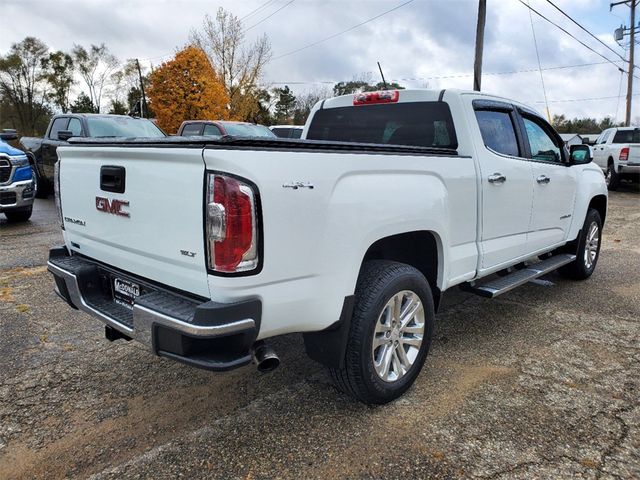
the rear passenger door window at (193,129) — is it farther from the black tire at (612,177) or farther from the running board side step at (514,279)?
the black tire at (612,177)

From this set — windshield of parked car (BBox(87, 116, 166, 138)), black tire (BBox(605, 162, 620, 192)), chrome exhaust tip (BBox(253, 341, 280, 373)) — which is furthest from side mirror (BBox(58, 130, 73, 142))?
black tire (BBox(605, 162, 620, 192))

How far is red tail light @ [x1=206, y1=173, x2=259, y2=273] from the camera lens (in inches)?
82.1

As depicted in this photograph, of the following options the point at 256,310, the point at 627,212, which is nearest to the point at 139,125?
the point at 256,310

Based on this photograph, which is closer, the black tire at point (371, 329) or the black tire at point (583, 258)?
the black tire at point (371, 329)

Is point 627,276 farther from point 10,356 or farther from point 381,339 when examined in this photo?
point 10,356

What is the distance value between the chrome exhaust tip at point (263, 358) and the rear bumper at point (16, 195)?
791cm

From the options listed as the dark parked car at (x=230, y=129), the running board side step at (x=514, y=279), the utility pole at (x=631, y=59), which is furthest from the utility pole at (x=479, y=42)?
the utility pole at (x=631, y=59)

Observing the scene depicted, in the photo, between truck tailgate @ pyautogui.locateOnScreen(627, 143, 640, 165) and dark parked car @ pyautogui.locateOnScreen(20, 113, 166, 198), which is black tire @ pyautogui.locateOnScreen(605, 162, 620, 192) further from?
dark parked car @ pyautogui.locateOnScreen(20, 113, 166, 198)

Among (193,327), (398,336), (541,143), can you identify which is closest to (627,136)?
(541,143)

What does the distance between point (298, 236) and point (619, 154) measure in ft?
54.1

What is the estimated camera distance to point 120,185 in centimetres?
258

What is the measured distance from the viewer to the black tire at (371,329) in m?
2.64

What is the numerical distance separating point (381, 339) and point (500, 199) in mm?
1632

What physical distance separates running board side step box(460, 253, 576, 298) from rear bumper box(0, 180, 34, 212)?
25.9ft
